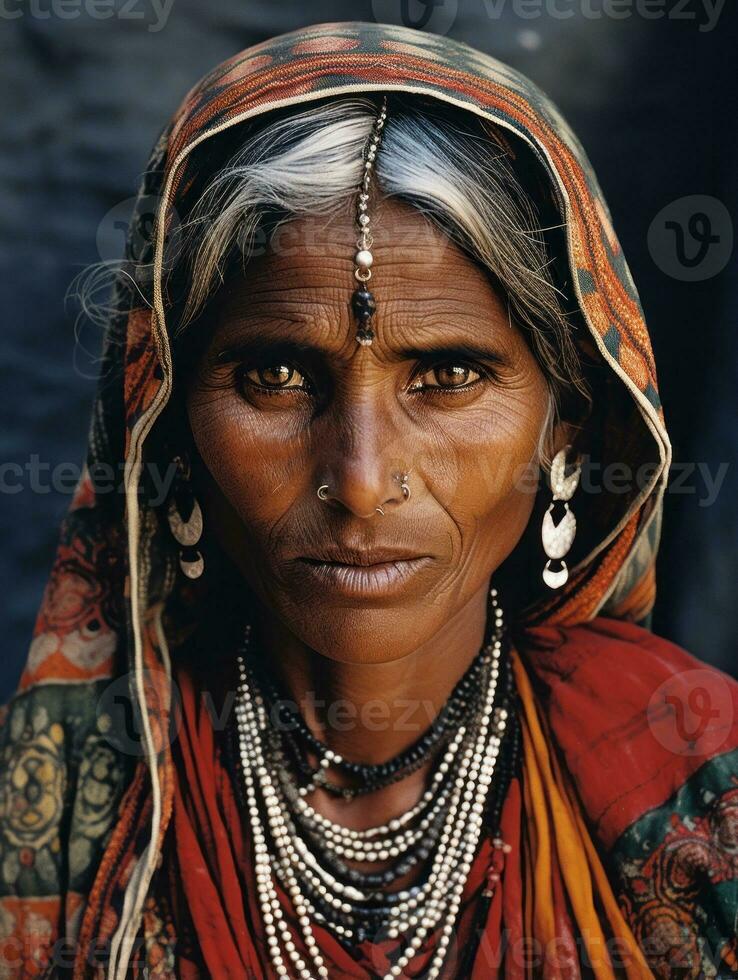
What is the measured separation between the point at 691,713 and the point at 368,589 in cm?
54

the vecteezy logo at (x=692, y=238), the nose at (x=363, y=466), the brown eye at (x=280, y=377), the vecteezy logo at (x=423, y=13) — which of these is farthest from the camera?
the vecteezy logo at (x=423, y=13)

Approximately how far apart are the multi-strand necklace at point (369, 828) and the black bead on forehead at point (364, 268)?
0.55 meters

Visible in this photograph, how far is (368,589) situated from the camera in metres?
1.29

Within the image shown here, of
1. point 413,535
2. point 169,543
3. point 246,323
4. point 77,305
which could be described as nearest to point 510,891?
point 413,535

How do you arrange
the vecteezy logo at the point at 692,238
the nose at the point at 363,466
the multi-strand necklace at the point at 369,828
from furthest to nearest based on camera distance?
the vecteezy logo at the point at 692,238 < the multi-strand necklace at the point at 369,828 < the nose at the point at 363,466

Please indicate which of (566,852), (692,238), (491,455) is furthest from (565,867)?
(692,238)

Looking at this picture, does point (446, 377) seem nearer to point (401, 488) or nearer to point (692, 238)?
point (401, 488)

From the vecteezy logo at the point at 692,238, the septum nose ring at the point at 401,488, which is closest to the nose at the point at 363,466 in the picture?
the septum nose ring at the point at 401,488

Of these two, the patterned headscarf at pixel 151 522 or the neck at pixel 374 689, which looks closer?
the patterned headscarf at pixel 151 522

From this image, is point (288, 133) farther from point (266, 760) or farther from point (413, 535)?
point (266, 760)

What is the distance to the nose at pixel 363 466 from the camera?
4.00ft

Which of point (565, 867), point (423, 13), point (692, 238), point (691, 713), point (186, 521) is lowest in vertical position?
point (565, 867)

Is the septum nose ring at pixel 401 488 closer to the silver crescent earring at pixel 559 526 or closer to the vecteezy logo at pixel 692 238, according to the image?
the silver crescent earring at pixel 559 526

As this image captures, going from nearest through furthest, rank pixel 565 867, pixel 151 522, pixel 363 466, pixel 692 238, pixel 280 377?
1. pixel 363 466
2. pixel 280 377
3. pixel 565 867
4. pixel 151 522
5. pixel 692 238
